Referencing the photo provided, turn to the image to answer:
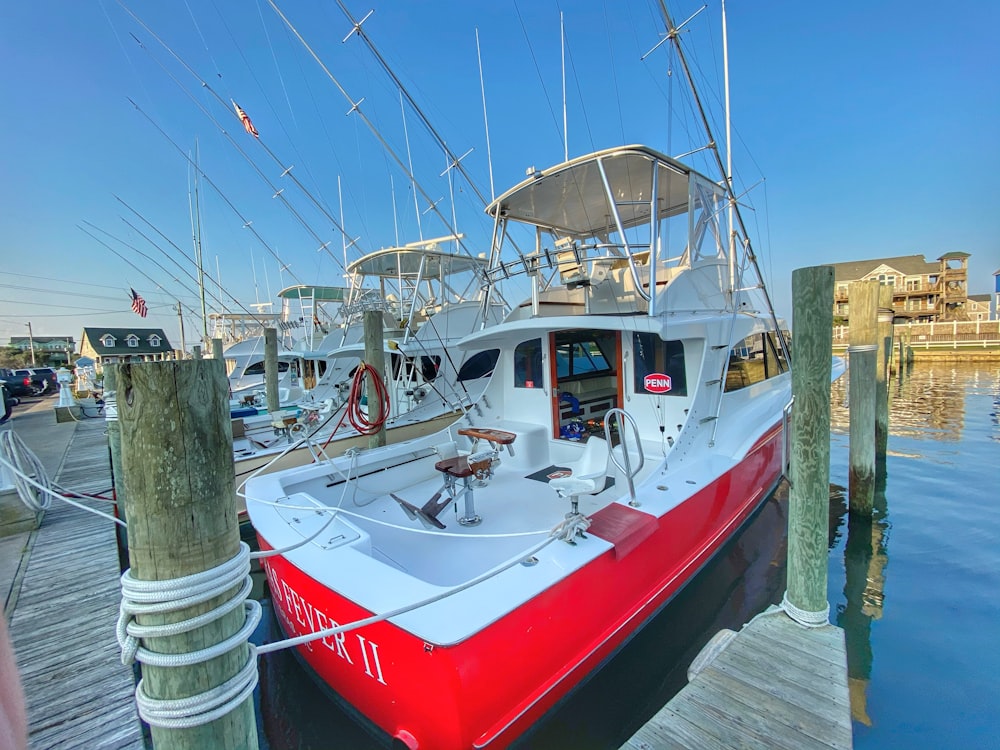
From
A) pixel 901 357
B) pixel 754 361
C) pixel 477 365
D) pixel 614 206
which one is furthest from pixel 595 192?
pixel 901 357

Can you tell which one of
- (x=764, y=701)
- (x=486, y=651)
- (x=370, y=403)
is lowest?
(x=764, y=701)

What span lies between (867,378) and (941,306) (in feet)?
155

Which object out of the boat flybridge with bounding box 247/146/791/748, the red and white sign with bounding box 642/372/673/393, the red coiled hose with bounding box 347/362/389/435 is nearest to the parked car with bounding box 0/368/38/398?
the red coiled hose with bounding box 347/362/389/435

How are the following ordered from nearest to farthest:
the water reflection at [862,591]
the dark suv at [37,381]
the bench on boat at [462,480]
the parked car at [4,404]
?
the water reflection at [862,591]
the bench on boat at [462,480]
the parked car at [4,404]
the dark suv at [37,381]

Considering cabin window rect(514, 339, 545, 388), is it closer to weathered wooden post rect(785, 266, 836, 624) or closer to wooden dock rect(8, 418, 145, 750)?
weathered wooden post rect(785, 266, 836, 624)

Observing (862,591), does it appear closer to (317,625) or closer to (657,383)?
(657,383)

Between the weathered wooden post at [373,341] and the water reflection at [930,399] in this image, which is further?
the water reflection at [930,399]

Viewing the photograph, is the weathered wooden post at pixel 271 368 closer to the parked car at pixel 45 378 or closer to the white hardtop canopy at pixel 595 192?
the white hardtop canopy at pixel 595 192

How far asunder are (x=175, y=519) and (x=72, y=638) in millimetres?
2871

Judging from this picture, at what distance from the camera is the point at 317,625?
8.27ft

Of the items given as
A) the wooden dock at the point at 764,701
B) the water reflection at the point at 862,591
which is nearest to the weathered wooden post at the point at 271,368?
the wooden dock at the point at 764,701

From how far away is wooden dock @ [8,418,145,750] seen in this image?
220 centimetres

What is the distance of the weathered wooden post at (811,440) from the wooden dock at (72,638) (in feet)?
12.0

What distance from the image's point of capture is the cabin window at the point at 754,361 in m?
5.11
